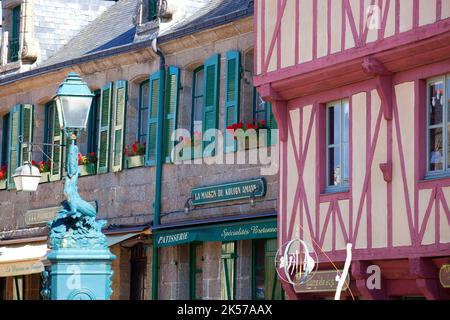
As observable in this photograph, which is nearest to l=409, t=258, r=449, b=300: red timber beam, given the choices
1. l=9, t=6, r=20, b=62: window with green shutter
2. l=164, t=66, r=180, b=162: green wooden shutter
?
l=164, t=66, r=180, b=162: green wooden shutter

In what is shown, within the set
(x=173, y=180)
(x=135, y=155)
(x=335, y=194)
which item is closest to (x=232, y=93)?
(x=173, y=180)

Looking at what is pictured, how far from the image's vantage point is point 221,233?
23203mm

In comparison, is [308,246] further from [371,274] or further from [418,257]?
[418,257]

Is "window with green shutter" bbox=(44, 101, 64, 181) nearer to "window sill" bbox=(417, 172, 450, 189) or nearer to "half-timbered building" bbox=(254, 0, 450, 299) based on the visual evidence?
"half-timbered building" bbox=(254, 0, 450, 299)

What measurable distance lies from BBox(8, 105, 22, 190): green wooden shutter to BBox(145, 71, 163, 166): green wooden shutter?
15.6ft

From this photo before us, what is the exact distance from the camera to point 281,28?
20109mm

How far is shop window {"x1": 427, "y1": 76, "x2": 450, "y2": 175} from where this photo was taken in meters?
17.4

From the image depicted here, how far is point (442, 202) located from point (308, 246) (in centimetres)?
302

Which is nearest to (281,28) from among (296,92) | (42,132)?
(296,92)

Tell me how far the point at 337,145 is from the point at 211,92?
496cm

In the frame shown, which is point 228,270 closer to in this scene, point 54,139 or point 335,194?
point 335,194

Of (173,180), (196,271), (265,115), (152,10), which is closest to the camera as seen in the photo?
(265,115)

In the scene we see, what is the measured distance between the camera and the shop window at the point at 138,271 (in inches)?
1035

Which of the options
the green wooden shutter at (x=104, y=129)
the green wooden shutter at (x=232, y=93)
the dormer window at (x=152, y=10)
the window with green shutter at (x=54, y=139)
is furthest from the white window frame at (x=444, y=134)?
the window with green shutter at (x=54, y=139)
